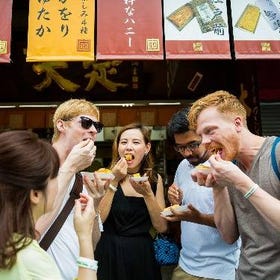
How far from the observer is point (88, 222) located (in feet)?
7.36

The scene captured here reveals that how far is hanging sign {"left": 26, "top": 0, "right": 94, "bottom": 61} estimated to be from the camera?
4.67 m

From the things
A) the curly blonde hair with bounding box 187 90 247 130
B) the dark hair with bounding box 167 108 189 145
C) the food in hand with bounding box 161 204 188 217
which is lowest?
A: the food in hand with bounding box 161 204 188 217

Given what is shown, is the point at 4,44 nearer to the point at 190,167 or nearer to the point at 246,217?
the point at 190,167

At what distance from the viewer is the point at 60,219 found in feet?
8.71

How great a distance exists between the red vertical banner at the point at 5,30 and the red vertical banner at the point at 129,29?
3.52ft

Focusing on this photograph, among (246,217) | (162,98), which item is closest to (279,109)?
(162,98)

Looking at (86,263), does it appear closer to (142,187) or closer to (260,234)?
(260,234)

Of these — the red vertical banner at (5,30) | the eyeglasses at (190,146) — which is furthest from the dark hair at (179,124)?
the red vertical banner at (5,30)

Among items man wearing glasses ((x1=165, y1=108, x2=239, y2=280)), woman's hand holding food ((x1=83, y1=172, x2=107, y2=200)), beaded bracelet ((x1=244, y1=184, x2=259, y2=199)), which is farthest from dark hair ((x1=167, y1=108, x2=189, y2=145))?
beaded bracelet ((x1=244, y1=184, x2=259, y2=199))

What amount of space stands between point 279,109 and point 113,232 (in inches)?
234

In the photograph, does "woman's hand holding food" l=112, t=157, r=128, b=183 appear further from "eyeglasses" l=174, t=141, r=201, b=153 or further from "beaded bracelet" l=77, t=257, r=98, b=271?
"beaded bracelet" l=77, t=257, r=98, b=271

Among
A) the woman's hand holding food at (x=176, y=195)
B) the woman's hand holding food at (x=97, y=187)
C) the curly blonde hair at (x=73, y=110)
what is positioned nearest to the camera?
the woman's hand holding food at (x=97, y=187)

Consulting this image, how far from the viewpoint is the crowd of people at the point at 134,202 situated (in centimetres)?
173

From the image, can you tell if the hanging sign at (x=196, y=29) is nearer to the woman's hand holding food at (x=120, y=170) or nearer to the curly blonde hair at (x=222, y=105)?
the woman's hand holding food at (x=120, y=170)
